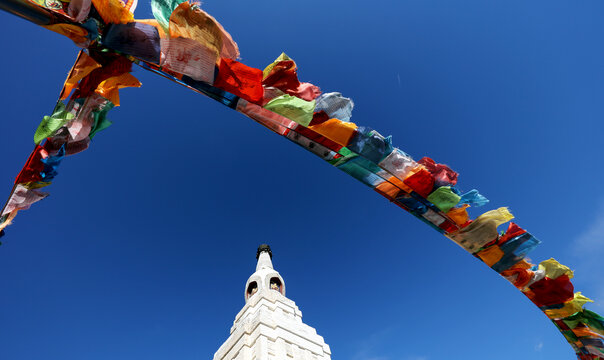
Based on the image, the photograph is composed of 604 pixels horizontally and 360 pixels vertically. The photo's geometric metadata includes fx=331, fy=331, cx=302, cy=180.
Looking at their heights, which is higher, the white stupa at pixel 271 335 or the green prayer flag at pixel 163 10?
the green prayer flag at pixel 163 10

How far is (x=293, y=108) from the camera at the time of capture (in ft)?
16.5

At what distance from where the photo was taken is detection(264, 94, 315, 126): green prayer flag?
4.99m

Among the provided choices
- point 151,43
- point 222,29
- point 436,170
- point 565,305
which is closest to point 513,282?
point 565,305

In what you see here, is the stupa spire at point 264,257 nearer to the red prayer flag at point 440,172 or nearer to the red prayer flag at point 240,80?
the red prayer flag at point 440,172

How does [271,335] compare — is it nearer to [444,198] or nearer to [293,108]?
[444,198]

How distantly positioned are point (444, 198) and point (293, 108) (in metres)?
3.53

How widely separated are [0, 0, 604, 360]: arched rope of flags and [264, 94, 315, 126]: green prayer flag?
0.02 metres

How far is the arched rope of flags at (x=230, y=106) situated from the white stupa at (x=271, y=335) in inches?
213

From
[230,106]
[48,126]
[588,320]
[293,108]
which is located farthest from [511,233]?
[48,126]

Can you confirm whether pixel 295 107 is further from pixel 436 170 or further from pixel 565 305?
pixel 565 305

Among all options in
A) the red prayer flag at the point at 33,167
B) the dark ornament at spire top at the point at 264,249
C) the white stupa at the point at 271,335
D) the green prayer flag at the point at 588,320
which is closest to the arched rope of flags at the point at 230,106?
the red prayer flag at the point at 33,167

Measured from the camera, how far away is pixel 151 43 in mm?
4383

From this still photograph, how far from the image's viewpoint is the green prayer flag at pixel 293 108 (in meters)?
4.99

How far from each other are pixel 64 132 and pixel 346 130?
4435 mm
